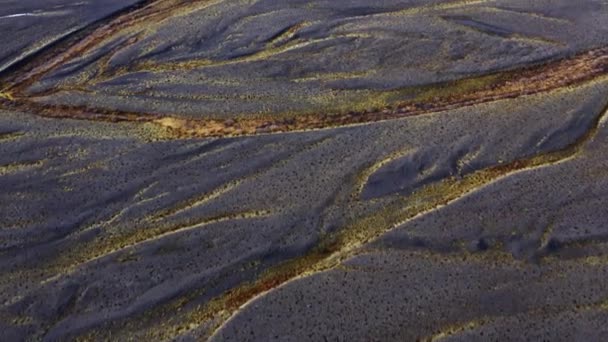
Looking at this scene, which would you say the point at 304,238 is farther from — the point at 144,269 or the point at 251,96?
the point at 251,96

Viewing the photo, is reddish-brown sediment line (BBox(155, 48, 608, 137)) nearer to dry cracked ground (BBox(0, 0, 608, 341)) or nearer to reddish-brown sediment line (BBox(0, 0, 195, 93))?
dry cracked ground (BBox(0, 0, 608, 341))

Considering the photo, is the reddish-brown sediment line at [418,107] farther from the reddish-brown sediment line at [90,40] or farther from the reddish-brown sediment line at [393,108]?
the reddish-brown sediment line at [90,40]

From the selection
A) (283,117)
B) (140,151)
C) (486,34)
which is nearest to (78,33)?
(140,151)

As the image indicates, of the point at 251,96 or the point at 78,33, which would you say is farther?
the point at 78,33

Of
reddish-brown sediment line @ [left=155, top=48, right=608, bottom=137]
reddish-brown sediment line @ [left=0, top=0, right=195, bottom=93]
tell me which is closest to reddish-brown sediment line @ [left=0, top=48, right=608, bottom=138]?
reddish-brown sediment line @ [left=155, top=48, right=608, bottom=137]

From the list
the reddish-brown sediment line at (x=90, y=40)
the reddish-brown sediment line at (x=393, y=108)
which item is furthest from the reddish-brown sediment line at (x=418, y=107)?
the reddish-brown sediment line at (x=90, y=40)

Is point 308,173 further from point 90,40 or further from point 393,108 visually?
point 90,40
